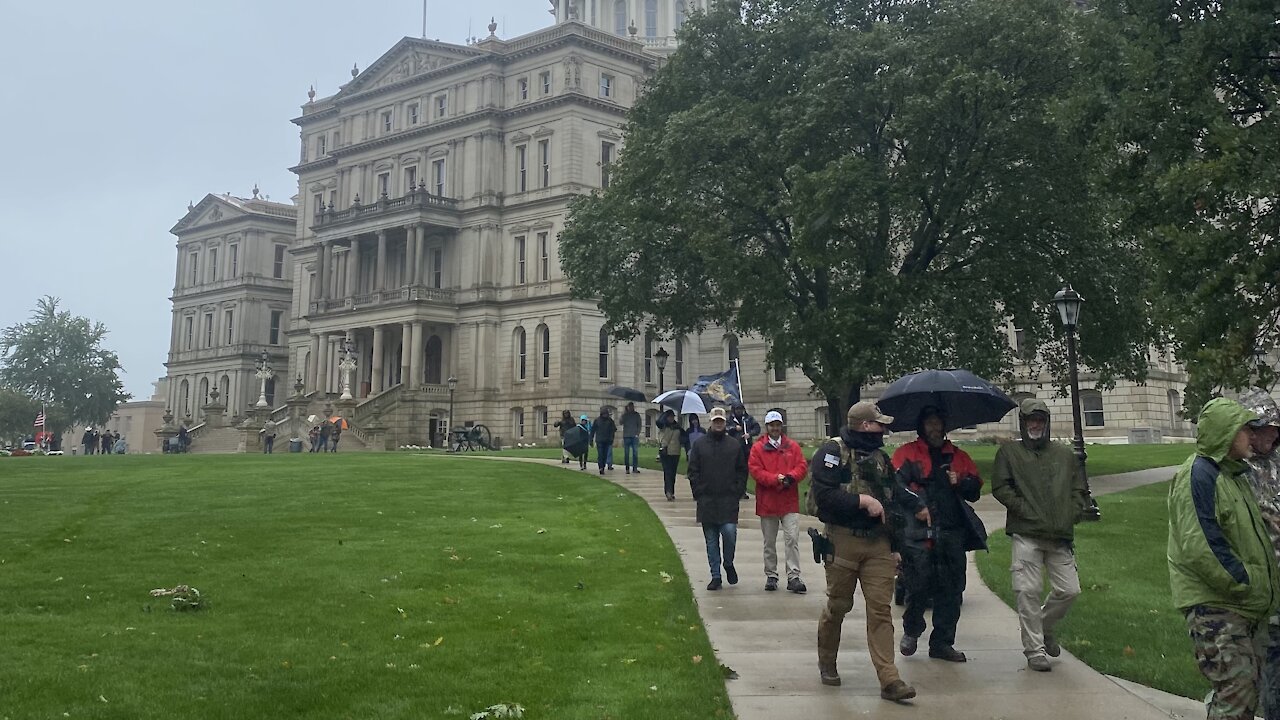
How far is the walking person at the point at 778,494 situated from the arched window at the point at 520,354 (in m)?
49.0

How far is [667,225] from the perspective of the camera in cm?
2886

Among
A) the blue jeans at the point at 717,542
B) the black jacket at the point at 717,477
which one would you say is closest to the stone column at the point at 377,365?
the black jacket at the point at 717,477

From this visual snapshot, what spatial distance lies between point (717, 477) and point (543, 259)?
161ft

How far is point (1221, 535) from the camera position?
18.9 feet

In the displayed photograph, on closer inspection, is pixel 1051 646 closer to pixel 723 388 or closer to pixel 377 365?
pixel 723 388

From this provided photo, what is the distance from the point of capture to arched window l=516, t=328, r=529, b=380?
198ft

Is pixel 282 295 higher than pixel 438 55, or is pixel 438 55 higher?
pixel 438 55

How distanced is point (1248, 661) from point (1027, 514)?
2702 mm

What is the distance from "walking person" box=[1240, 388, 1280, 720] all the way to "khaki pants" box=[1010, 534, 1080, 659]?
213cm

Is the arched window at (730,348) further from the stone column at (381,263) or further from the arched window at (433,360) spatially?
the stone column at (381,263)

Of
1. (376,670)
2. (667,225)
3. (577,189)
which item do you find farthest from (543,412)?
(376,670)

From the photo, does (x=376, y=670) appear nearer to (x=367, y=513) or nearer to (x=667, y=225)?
(x=367, y=513)

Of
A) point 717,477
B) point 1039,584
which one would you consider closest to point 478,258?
point 717,477

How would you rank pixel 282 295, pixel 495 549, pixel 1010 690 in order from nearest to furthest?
pixel 1010 690
pixel 495 549
pixel 282 295
